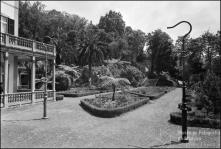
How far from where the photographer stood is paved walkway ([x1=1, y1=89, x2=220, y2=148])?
32.9ft

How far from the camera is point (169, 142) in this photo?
34.3 feet

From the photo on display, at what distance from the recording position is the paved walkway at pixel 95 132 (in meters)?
10.0

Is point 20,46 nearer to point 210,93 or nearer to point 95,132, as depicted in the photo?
point 95,132

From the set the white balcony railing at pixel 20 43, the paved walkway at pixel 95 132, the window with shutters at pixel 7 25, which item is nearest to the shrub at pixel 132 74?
the white balcony railing at pixel 20 43

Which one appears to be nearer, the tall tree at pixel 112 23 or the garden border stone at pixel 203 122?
the garden border stone at pixel 203 122

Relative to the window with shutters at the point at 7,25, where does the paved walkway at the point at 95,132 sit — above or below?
below

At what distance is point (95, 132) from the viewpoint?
472 inches

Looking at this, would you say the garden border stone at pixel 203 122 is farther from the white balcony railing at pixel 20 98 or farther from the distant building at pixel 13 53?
the white balcony railing at pixel 20 98

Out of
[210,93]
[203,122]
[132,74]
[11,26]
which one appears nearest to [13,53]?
[11,26]

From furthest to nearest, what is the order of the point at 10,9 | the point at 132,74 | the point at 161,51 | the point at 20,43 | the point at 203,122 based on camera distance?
the point at 161,51, the point at 132,74, the point at 10,9, the point at 20,43, the point at 203,122

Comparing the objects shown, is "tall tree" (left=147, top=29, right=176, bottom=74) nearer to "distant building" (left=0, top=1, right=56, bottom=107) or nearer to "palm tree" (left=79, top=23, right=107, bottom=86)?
"palm tree" (left=79, top=23, right=107, bottom=86)

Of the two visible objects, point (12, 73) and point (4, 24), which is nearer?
point (4, 24)

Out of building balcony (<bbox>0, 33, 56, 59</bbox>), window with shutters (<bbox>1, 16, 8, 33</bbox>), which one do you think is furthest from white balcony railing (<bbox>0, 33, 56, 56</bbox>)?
window with shutters (<bbox>1, 16, 8, 33</bbox>)

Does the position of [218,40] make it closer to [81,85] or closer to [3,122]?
[81,85]
